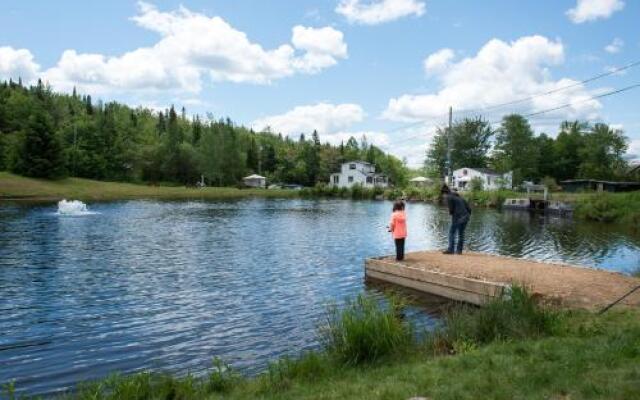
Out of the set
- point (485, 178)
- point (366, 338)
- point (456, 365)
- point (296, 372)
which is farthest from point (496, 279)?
point (485, 178)

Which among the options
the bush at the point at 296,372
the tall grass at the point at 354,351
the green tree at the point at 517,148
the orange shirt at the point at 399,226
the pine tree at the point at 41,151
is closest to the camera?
the tall grass at the point at 354,351

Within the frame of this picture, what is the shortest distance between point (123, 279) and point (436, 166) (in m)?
117

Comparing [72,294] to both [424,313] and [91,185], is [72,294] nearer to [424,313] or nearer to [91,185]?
[424,313]

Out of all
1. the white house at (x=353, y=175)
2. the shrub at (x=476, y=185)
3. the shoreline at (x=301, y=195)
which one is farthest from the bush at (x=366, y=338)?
the white house at (x=353, y=175)

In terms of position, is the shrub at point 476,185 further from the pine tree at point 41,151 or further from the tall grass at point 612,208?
the pine tree at point 41,151

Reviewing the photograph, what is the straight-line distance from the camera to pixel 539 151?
108 meters

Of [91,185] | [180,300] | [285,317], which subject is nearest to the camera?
[285,317]

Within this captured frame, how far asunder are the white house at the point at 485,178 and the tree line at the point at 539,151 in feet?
9.44

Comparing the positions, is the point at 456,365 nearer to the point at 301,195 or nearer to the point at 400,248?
the point at 400,248

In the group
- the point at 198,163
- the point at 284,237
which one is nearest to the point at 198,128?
the point at 198,163

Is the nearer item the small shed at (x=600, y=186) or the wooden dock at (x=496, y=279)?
the wooden dock at (x=496, y=279)

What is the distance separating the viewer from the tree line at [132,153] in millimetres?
75000

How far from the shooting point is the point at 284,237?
3139 cm

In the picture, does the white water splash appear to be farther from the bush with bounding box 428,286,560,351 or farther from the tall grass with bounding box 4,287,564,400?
the bush with bounding box 428,286,560,351
